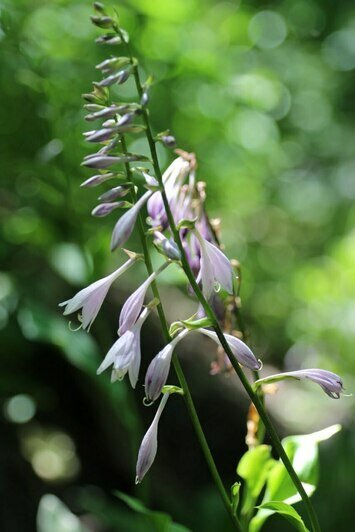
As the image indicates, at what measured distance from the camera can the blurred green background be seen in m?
2.80

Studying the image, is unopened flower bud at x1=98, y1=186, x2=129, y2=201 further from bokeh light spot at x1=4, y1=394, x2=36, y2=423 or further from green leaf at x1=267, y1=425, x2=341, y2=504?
bokeh light spot at x1=4, y1=394, x2=36, y2=423

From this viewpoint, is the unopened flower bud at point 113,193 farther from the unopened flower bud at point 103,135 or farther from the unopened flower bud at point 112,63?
the unopened flower bud at point 112,63

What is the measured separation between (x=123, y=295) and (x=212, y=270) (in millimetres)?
2744

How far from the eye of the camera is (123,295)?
3.99 metres

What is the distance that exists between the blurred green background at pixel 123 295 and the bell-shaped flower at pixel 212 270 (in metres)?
1.07

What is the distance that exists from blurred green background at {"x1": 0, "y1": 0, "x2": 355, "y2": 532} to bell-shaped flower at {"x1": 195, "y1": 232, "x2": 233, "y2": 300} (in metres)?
1.07

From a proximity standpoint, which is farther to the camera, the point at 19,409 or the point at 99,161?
the point at 19,409

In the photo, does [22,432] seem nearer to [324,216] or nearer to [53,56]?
[53,56]

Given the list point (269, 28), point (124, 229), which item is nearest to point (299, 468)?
point (124, 229)

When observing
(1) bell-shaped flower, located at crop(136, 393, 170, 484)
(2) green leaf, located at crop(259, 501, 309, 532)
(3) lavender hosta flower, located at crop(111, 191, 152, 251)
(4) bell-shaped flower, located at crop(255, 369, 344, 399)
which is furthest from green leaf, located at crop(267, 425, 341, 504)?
(3) lavender hosta flower, located at crop(111, 191, 152, 251)

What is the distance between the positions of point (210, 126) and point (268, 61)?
267cm

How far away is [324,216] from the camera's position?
6590mm

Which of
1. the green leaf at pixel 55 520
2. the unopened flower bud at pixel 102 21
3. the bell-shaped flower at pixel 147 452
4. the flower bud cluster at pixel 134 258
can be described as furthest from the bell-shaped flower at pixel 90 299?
the green leaf at pixel 55 520

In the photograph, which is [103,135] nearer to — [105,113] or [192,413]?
[105,113]
